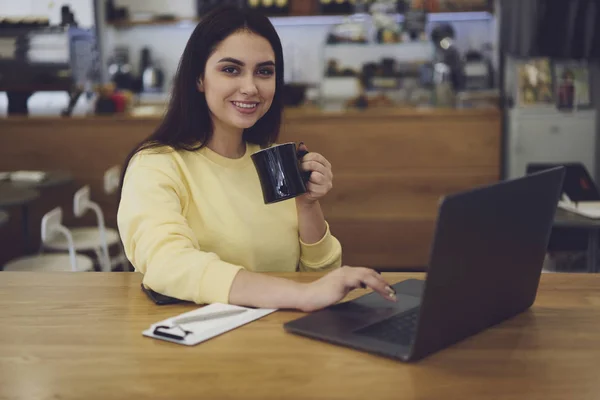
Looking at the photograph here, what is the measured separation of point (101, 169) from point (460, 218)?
14.0 ft

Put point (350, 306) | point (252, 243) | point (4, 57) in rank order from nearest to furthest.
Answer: point (350, 306)
point (252, 243)
point (4, 57)

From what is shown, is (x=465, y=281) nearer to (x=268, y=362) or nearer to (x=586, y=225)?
(x=268, y=362)

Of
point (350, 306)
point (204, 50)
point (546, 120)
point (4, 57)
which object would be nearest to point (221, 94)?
point (204, 50)

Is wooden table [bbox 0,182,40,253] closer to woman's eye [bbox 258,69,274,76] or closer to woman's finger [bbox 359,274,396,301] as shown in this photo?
woman's eye [bbox 258,69,274,76]

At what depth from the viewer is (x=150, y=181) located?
171 centimetres

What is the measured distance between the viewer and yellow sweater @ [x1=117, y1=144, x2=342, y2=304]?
1521mm

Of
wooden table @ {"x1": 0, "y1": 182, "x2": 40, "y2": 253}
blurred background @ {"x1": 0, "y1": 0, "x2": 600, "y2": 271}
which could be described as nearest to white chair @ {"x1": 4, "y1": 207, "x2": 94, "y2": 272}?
wooden table @ {"x1": 0, "y1": 182, "x2": 40, "y2": 253}

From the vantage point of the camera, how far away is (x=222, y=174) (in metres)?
1.88

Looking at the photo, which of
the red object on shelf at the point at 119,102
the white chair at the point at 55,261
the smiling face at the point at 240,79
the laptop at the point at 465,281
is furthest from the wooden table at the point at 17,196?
the laptop at the point at 465,281

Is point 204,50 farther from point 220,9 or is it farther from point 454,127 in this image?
point 454,127

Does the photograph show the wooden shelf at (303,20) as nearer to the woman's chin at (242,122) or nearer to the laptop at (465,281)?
the woman's chin at (242,122)

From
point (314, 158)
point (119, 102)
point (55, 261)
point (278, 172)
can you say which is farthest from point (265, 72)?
point (119, 102)

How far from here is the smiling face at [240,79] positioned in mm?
1802

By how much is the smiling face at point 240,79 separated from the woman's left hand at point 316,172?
238 millimetres
